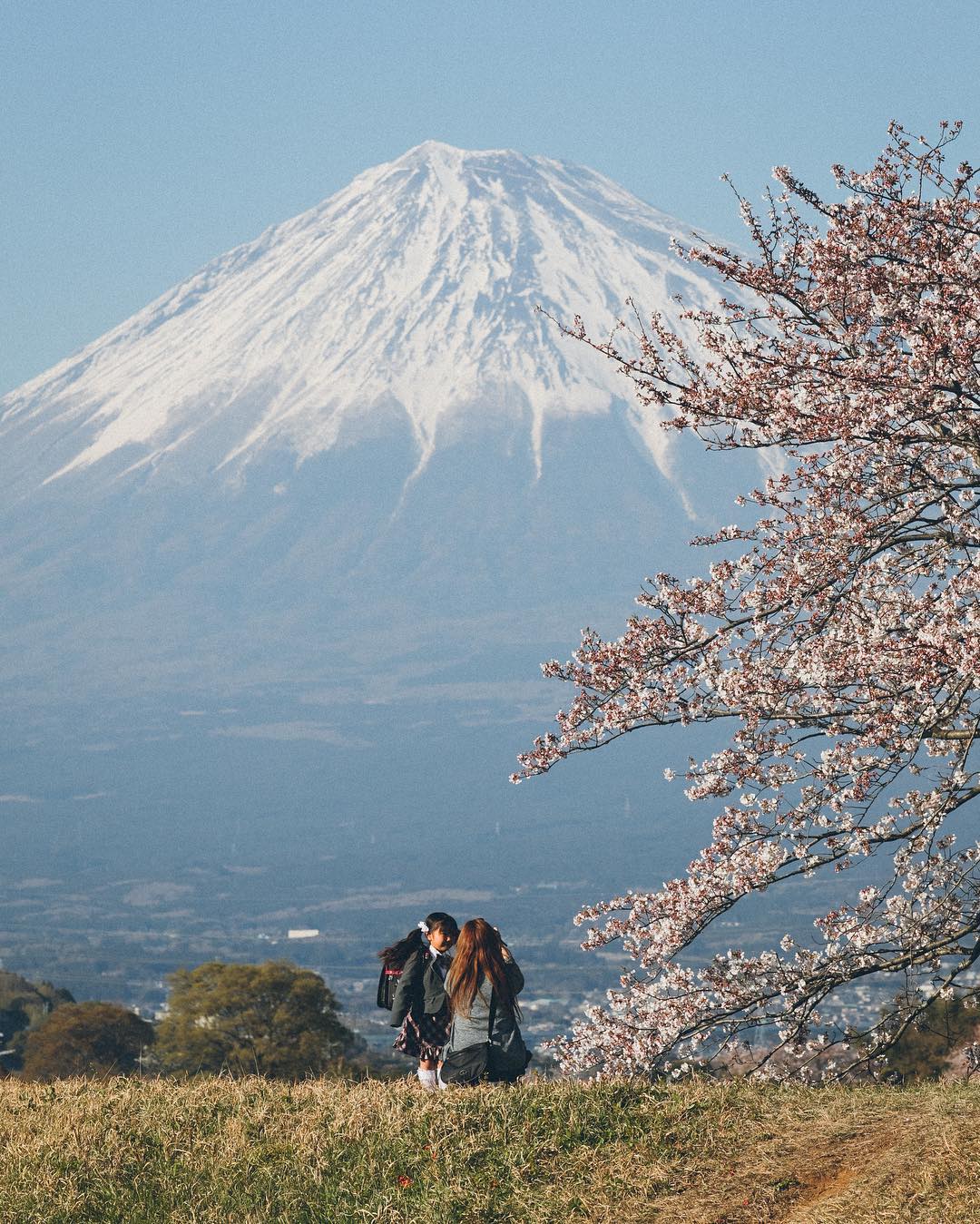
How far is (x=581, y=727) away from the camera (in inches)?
487

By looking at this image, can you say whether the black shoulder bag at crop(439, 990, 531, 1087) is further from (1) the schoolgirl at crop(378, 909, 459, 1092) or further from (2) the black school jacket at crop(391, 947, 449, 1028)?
(2) the black school jacket at crop(391, 947, 449, 1028)

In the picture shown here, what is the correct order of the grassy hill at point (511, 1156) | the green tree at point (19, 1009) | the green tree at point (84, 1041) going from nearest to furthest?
1. the grassy hill at point (511, 1156)
2. the green tree at point (84, 1041)
3. the green tree at point (19, 1009)

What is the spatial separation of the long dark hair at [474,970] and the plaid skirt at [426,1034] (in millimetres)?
474

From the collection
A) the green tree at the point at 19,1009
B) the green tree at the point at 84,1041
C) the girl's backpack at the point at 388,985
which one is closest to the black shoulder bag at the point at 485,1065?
the girl's backpack at the point at 388,985

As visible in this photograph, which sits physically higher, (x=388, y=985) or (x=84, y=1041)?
(x=84, y=1041)

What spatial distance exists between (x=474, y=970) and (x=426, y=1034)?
768mm

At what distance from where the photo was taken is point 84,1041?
3841 centimetres

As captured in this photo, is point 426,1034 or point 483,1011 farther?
point 426,1034

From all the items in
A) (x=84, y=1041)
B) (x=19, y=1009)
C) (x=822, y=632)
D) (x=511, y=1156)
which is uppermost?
(x=19, y=1009)

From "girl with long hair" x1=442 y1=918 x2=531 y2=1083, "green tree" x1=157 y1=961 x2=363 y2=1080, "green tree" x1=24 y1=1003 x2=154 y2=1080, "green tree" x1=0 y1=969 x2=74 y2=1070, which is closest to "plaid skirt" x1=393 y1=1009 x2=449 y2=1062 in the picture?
"girl with long hair" x1=442 y1=918 x2=531 y2=1083

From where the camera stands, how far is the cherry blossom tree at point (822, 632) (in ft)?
36.4

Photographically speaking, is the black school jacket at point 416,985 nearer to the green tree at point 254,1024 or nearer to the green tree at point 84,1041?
the green tree at point 84,1041

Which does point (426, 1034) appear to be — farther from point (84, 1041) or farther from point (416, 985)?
point (84, 1041)

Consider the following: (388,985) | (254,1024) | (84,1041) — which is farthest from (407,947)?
(254,1024)
